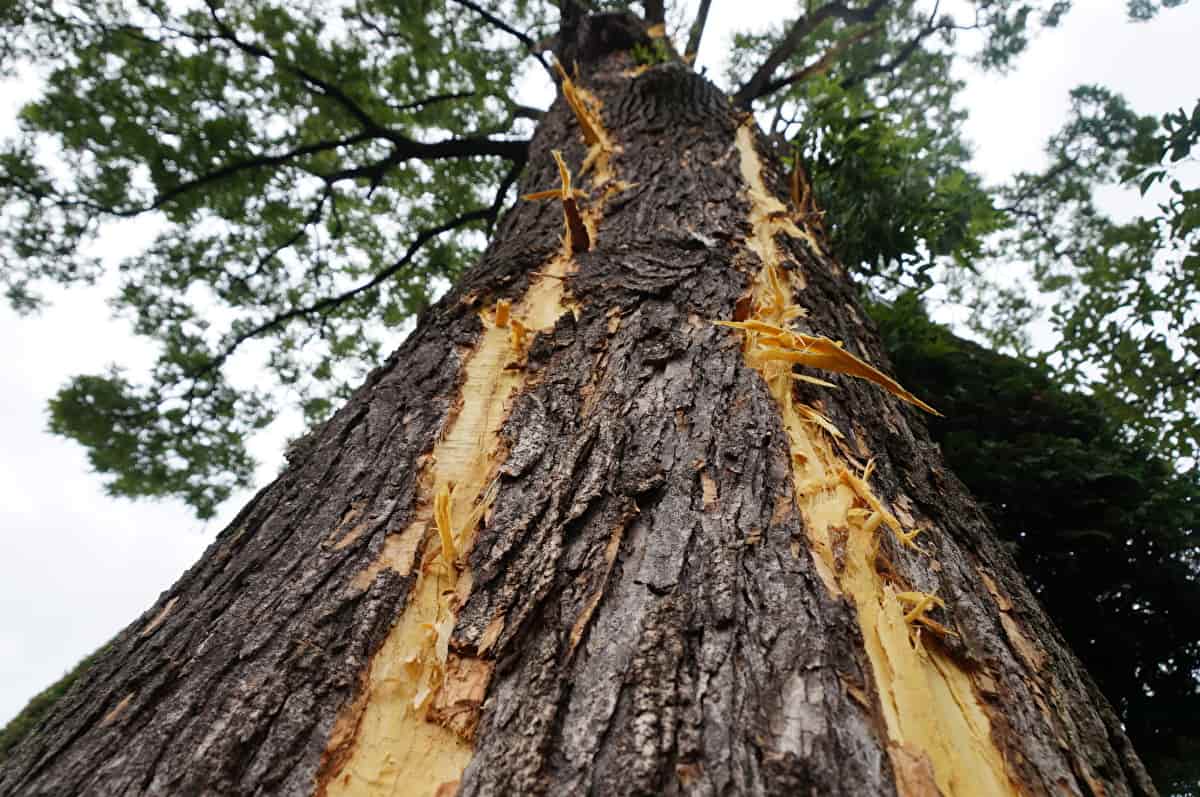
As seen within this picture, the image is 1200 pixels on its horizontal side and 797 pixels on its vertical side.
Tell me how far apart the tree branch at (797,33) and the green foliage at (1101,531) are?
2.55 meters

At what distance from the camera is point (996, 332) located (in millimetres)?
5375

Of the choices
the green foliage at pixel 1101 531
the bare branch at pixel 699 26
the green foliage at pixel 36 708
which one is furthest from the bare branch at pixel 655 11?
the green foliage at pixel 36 708

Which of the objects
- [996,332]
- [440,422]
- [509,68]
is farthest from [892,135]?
[509,68]

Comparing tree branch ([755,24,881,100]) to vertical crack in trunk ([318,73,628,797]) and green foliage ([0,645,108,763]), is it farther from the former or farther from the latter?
green foliage ([0,645,108,763])

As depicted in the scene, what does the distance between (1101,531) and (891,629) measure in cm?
245

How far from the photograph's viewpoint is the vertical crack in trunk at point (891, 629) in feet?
2.31

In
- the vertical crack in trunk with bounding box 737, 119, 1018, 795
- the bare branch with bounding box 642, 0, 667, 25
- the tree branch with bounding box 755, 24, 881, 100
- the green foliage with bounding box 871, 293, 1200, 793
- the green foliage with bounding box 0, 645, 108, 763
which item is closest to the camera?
the vertical crack in trunk with bounding box 737, 119, 1018, 795

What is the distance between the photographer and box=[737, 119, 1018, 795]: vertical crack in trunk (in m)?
0.71

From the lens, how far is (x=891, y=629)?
2.75 feet

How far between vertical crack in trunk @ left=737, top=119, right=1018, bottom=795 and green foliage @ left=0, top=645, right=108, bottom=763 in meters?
3.75

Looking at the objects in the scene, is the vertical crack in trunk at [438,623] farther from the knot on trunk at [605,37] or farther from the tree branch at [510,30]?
the tree branch at [510,30]

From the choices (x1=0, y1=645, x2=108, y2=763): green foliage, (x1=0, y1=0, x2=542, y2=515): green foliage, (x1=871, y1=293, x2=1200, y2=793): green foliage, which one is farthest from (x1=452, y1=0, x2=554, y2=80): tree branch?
(x1=0, y1=645, x2=108, y2=763): green foliage

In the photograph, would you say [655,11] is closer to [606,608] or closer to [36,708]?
[606,608]

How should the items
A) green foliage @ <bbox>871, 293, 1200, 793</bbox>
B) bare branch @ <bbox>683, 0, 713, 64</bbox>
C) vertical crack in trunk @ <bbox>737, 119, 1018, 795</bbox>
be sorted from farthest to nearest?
bare branch @ <bbox>683, 0, 713, 64</bbox>
green foliage @ <bbox>871, 293, 1200, 793</bbox>
vertical crack in trunk @ <bbox>737, 119, 1018, 795</bbox>
